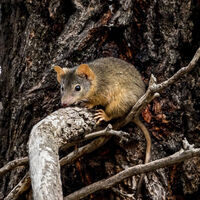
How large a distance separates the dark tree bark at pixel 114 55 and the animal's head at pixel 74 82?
0.37 feet

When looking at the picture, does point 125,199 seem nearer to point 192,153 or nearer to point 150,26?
point 192,153

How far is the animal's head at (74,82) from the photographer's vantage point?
367 cm

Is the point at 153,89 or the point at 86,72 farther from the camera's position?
the point at 86,72

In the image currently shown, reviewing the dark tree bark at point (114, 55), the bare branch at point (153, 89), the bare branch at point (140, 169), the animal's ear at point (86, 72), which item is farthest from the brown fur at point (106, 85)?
the bare branch at point (140, 169)

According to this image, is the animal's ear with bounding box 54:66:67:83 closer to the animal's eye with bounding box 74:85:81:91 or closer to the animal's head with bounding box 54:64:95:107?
Answer: the animal's head with bounding box 54:64:95:107

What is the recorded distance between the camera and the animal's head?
3.67 metres

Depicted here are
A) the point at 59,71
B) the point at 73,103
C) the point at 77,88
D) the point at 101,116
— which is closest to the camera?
the point at 101,116

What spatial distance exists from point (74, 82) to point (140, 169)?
144 centimetres

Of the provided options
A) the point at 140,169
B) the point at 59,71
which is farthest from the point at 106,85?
the point at 140,169

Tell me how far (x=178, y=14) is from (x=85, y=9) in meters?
0.97

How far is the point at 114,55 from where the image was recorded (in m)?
3.92

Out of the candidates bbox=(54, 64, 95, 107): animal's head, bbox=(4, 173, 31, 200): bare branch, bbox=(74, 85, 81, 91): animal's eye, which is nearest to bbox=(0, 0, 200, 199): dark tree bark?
bbox=(54, 64, 95, 107): animal's head

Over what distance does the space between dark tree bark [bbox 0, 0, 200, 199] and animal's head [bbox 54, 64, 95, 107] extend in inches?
4.5

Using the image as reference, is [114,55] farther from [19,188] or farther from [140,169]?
[19,188]
